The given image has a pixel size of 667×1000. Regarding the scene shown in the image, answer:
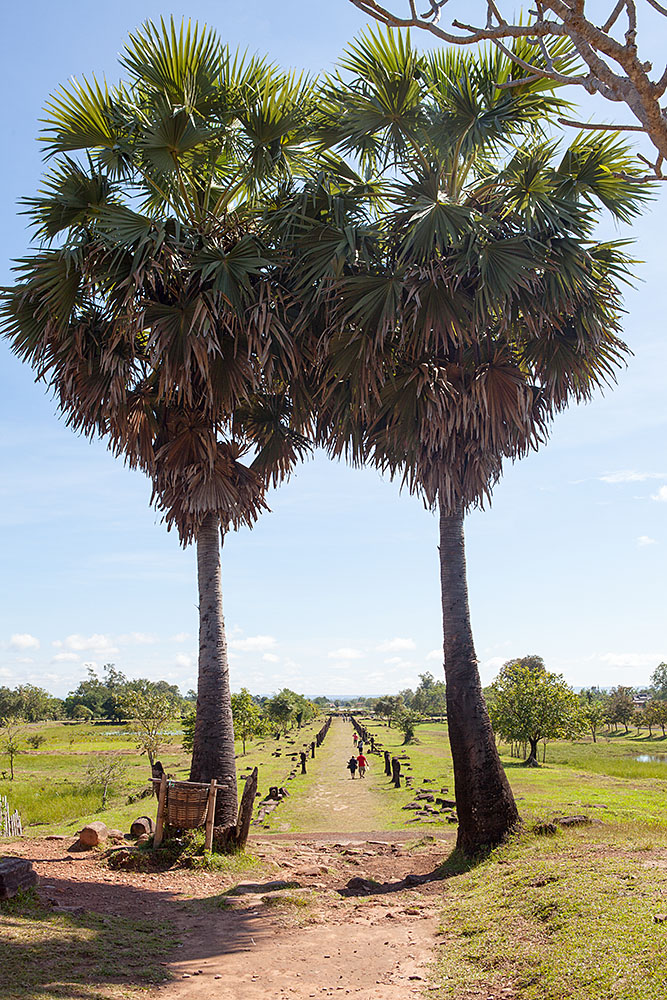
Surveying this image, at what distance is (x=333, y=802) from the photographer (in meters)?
Result: 23.0

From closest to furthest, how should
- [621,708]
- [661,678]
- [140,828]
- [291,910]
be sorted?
[291,910], [140,828], [621,708], [661,678]

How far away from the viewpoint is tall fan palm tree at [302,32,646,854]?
435 inches

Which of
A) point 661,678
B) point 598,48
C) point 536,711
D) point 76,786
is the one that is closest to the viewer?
point 598,48

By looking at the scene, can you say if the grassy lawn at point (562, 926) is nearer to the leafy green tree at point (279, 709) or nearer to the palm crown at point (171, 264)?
the palm crown at point (171, 264)

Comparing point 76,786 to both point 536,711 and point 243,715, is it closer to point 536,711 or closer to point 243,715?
point 243,715

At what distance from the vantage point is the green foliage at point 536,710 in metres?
33.8

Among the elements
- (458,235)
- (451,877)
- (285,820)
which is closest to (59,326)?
(458,235)

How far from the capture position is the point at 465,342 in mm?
12281

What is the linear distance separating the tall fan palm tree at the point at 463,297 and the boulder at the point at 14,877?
6652 millimetres

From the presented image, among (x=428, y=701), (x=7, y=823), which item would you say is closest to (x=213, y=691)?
(x=7, y=823)

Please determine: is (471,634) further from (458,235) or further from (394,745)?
(394,745)

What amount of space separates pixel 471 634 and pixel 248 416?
5893mm

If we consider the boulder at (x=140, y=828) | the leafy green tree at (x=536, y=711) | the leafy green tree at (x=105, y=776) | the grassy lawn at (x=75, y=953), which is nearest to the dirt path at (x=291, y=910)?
the grassy lawn at (x=75, y=953)

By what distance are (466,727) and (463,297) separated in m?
7.05
